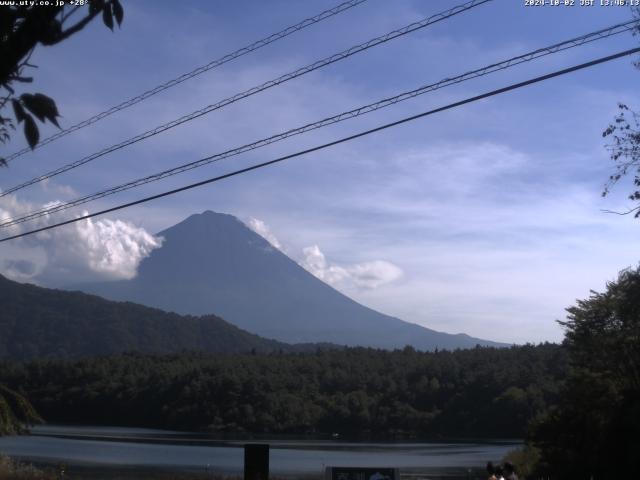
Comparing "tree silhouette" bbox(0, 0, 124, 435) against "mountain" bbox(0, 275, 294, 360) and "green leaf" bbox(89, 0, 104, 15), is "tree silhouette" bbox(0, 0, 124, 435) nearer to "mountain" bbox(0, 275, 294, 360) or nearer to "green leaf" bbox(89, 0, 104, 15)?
"green leaf" bbox(89, 0, 104, 15)

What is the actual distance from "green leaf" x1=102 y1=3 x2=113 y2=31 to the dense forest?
7296 centimetres

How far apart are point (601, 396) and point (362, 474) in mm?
19905

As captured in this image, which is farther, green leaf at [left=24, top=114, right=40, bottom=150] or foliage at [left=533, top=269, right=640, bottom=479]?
foliage at [left=533, top=269, right=640, bottom=479]

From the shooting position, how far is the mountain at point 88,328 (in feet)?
521

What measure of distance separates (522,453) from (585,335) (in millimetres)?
6802

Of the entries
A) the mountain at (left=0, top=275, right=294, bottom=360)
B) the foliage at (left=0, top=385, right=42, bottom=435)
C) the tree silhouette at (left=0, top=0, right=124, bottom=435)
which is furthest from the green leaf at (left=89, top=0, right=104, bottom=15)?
the mountain at (left=0, top=275, right=294, bottom=360)

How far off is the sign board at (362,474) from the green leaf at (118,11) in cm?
1017

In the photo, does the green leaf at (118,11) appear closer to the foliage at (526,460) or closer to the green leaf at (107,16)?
the green leaf at (107,16)

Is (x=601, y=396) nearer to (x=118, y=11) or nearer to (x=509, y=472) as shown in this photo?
(x=509, y=472)

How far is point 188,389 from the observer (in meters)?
87.4

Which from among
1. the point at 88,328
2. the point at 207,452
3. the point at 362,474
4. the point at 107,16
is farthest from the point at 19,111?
the point at 88,328

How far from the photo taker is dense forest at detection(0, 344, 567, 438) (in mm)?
79688

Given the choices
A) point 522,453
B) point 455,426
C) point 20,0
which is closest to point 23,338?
point 455,426

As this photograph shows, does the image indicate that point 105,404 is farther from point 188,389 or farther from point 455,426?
point 455,426
